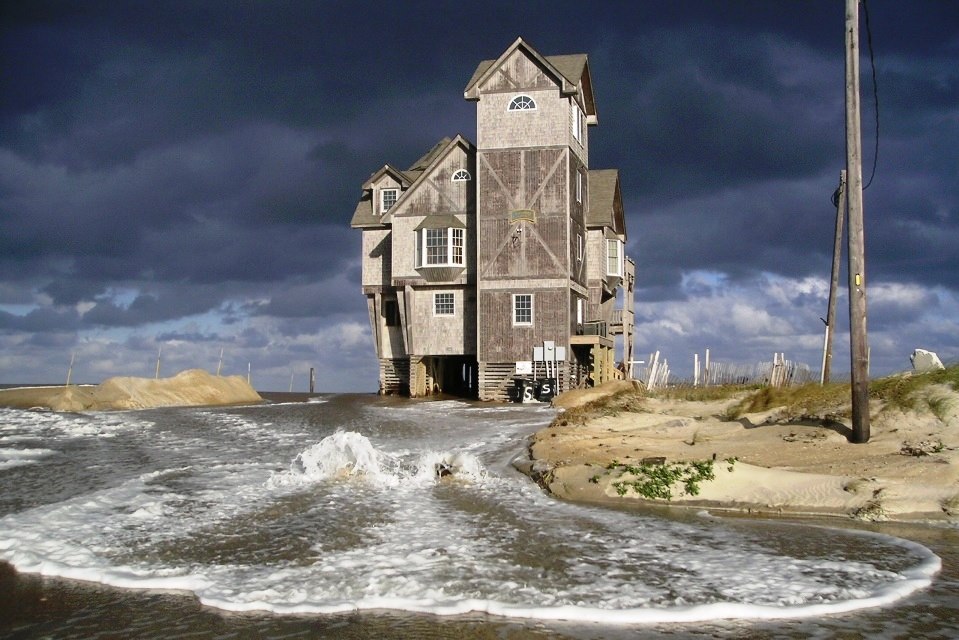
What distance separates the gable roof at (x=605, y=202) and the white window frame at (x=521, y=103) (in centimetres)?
675

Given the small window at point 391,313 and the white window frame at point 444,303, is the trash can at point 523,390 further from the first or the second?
the small window at point 391,313

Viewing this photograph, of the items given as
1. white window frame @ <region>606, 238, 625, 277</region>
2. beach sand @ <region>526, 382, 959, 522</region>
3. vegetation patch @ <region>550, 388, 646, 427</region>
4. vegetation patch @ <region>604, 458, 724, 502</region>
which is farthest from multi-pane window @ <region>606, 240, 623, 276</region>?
vegetation patch @ <region>604, 458, 724, 502</region>

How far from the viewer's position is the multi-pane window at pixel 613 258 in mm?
40594

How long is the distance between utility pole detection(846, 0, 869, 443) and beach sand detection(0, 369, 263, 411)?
2853 centimetres

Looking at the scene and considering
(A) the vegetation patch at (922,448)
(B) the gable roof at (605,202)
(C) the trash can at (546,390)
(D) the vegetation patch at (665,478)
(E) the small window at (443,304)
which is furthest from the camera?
(B) the gable roof at (605,202)

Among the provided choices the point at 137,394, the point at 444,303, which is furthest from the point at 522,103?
the point at 137,394

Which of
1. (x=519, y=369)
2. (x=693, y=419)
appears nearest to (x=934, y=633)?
(x=693, y=419)

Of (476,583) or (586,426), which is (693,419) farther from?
(476,583)

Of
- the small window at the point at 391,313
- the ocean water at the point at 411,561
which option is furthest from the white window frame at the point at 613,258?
the ocean water at the point at 411,561

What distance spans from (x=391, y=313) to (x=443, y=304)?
4.30 metres

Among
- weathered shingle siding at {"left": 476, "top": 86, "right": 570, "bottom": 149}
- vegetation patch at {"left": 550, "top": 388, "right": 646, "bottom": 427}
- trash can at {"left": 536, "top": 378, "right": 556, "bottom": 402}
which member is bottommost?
vegetation patch at {"left": 550, "top": 388, "right": 646, "bottom": 427}

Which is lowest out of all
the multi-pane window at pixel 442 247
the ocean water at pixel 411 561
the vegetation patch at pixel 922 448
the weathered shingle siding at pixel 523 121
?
the ocean water at pixel 411 561

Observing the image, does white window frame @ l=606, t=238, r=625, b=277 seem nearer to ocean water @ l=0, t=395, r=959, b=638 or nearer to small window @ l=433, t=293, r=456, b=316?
small window @ l=433, t=293, r=456, b=316

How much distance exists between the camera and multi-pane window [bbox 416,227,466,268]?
36.7 meters
